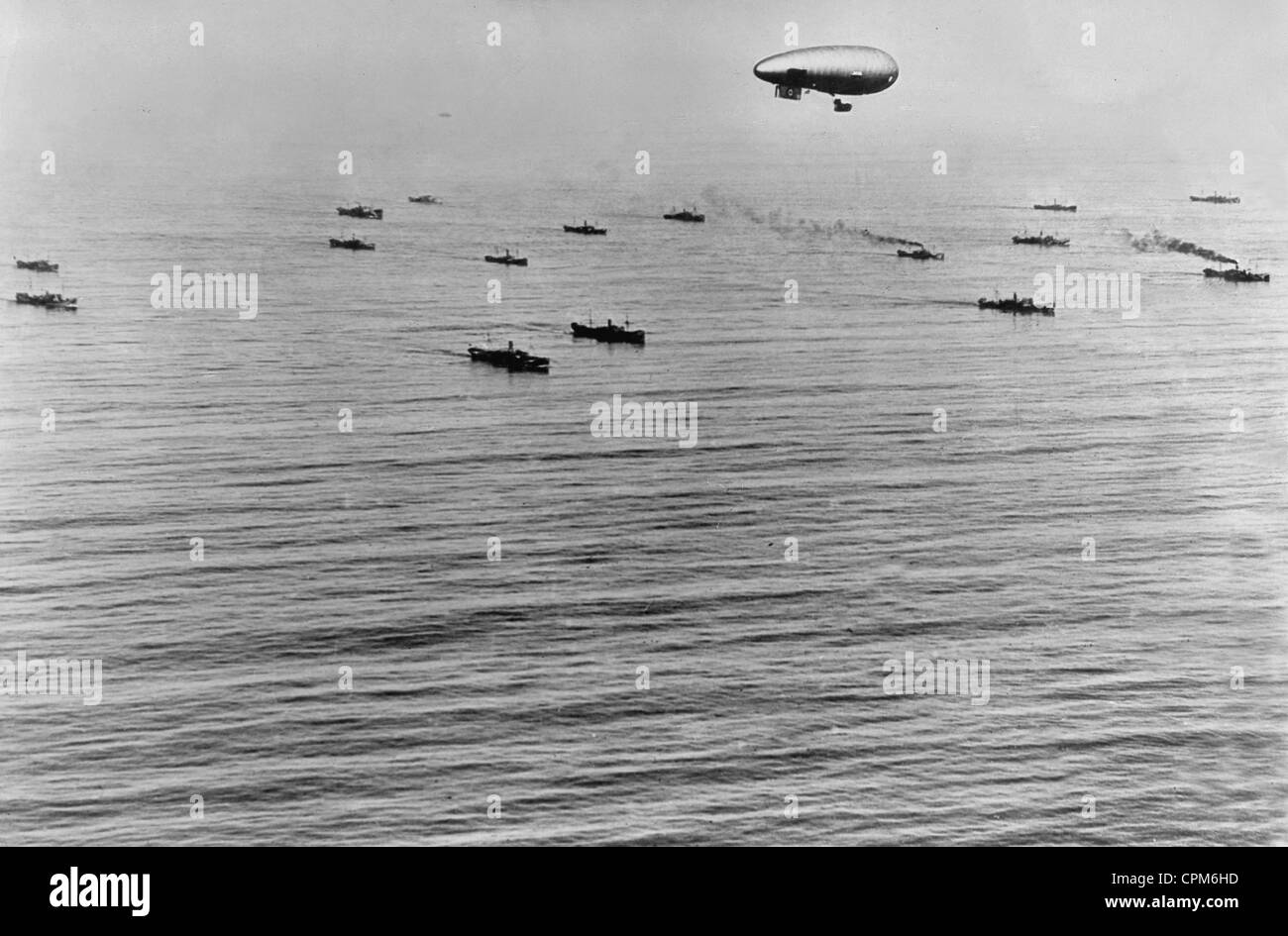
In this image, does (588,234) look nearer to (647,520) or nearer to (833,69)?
(647,520)

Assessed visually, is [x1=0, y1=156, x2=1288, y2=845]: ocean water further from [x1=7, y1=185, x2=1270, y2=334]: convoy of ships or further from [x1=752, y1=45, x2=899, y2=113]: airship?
[x1=752, y1=45, x2=899, y2=113]: airship

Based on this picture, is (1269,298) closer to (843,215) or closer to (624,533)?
(843,215)

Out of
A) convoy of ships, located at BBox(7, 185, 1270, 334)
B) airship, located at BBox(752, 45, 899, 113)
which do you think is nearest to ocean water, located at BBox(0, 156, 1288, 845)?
convoy of ships, located at BBox(7, 185, 1270, 334)

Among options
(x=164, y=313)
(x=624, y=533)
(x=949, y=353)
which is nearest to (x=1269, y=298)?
(x=949, y=353)

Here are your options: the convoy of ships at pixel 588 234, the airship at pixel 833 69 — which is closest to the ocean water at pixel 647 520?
the convoy of ships at pixel 588 234

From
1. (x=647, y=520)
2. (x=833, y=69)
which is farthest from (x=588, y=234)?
(x=833, y=69)
